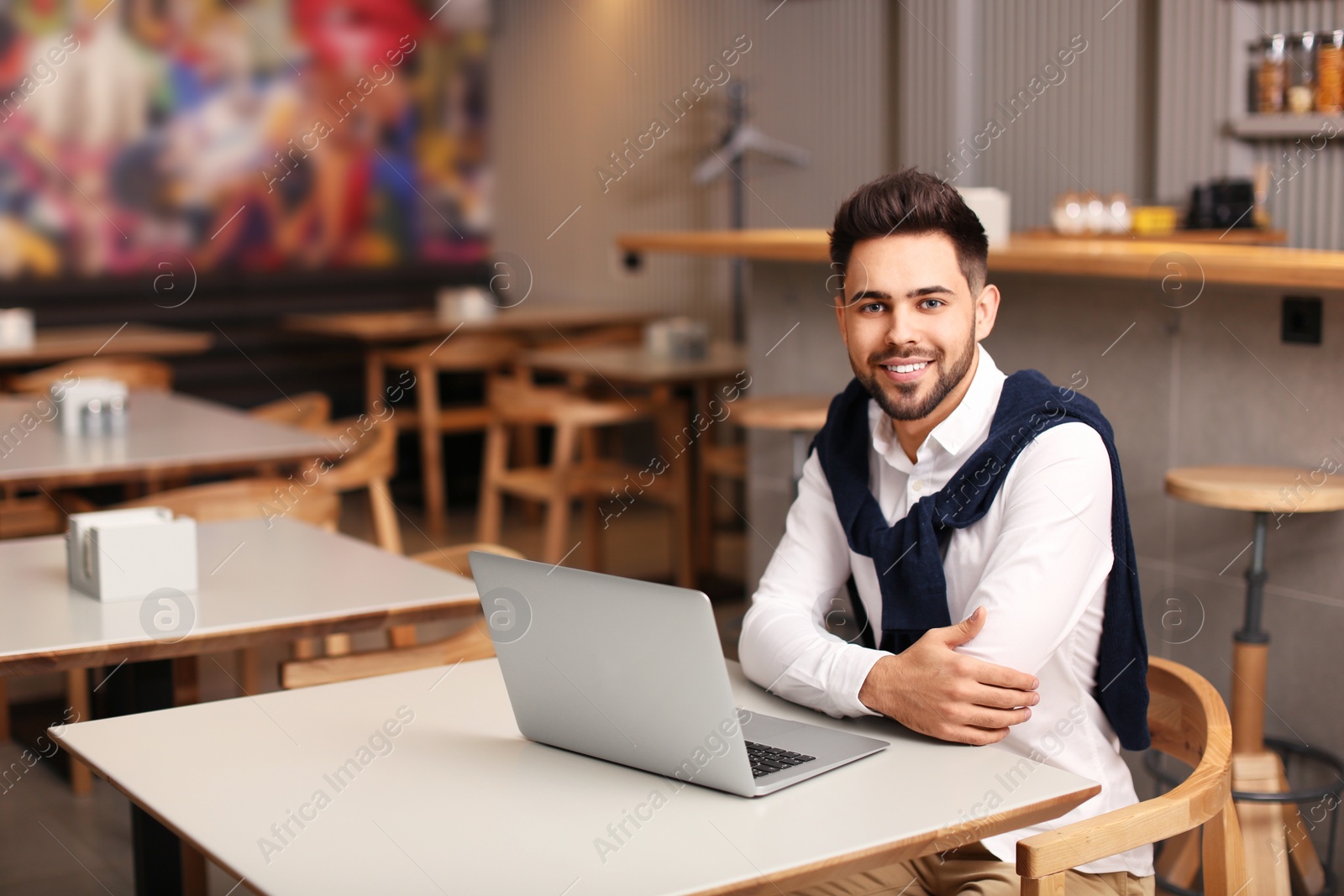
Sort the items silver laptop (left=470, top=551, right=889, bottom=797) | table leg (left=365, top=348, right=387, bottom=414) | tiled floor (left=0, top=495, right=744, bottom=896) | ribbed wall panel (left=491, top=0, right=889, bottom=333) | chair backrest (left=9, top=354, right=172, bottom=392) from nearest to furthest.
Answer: silver laptop (left=470, top=551, right=889, bottom=797) < tiled floor (left=0, top=495, right=744, bottom=896) < chair backrest (left=9, top=354, right=172, bottom=392) < ribbed wall panel (left=491, top=0, right=889, bottom=333) < table leg (left=365, top=348, right=387, bottom=414)

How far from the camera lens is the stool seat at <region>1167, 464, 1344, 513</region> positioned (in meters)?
2.70

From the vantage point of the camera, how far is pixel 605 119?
7684mm

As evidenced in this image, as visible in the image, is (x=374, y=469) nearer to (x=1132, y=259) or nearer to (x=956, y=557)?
(x=1132, y=259)

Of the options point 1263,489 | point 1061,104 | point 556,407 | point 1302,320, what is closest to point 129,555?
point 1263,489

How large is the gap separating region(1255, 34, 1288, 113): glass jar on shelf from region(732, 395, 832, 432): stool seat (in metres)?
1.66

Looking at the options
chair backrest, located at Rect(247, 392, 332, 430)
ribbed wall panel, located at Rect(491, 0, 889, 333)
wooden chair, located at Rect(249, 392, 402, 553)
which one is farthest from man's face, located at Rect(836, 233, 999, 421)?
ribbed wall panel, located at Rect(491, 0, 889, 333)

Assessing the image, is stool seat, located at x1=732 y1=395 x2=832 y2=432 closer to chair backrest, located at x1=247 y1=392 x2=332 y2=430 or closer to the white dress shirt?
chair backrest, located at x1=247 y1=392 x2=332 y2=430

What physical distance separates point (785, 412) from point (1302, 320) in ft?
4.69

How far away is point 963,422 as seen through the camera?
196 centimetres

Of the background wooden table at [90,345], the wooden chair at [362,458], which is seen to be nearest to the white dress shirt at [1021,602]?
the wooden chair at [362,458]

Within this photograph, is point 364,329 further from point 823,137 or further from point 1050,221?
point 1050,221

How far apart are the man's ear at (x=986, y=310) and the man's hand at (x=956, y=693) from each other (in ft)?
1.63

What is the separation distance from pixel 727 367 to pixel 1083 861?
4106 mm

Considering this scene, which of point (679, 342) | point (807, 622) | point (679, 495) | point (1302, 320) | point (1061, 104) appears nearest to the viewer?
point (807, 622)
